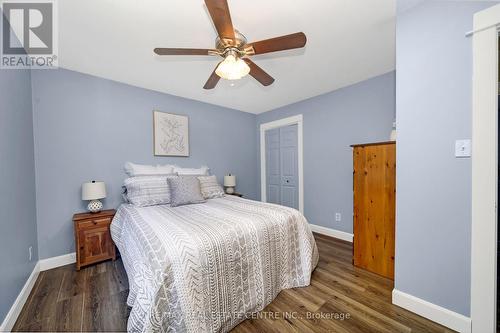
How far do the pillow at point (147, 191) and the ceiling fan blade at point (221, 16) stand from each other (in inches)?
78.2

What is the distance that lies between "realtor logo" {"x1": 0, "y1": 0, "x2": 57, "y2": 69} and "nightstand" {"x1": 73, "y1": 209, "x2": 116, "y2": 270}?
158 cm

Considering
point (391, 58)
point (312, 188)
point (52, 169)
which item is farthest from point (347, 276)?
point (52, 169)

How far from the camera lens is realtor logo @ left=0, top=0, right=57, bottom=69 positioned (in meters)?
1.49

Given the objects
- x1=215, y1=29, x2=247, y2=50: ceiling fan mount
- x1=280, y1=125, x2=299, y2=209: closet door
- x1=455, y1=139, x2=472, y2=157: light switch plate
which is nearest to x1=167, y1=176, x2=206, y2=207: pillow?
x1=215, y1=29, x2=247, y2=50: ceiling fan mount

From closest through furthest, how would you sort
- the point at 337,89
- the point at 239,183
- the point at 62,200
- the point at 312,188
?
the point at 62,200 → the point at 337,89 → the point at 312,188 → the point at 239,183

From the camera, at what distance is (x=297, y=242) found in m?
1.95

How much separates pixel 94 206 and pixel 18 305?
3.35 ft

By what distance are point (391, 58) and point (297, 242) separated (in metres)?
2.34

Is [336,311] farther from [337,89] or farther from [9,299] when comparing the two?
[337,89]

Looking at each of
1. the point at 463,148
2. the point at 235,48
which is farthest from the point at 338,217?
the point at 235,48

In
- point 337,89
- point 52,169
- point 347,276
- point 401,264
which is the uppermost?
point 337,89

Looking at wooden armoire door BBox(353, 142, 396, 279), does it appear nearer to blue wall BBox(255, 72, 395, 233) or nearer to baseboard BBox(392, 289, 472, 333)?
baseboard BBox(392, 289, 472, 333)

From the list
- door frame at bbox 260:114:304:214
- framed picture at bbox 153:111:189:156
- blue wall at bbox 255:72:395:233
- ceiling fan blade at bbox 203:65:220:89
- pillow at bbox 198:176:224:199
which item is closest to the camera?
ceiling fan blade at bbox 203:65:220:89

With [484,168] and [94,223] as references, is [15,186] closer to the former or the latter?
[94,223]
